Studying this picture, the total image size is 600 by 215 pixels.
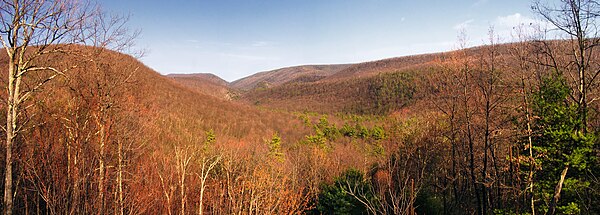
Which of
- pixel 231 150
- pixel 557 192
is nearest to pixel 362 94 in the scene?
pixel 231 150

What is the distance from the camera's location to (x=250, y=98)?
563 feet

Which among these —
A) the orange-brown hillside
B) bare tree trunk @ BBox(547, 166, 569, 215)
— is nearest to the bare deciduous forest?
bare tree trunk @ BBox(547, 166, 569, 215)

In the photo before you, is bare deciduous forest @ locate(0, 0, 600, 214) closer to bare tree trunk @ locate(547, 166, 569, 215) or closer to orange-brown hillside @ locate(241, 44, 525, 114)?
bare tree trunk @ locate(547, 166, 569, 215)

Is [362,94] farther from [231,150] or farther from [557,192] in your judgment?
[557,192]

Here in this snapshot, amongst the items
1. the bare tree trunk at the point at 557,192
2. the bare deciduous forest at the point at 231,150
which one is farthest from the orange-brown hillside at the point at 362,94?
the bare tree trunk at the point at 557,192

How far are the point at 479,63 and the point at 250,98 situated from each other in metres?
161

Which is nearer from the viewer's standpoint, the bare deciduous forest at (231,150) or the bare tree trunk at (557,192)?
the bare deciduous forest at (231,150)

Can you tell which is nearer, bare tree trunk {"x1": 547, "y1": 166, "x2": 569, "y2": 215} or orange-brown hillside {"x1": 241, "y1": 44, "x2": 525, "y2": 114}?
bare tree trunk {"x1": 547, "y1": 166, "x2": 569, "y2": 215}

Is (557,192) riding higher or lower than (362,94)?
higher

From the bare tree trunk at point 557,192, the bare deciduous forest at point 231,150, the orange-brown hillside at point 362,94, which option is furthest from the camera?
the orange-brown hillside at point 362,94

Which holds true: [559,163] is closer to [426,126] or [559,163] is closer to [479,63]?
[479,63]

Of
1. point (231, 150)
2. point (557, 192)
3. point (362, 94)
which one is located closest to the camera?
point (557, 192)

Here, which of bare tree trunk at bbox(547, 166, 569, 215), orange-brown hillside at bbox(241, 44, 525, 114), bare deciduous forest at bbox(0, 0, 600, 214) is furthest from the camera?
orange-brown hillside at bbox(241, 44, 525, 114)

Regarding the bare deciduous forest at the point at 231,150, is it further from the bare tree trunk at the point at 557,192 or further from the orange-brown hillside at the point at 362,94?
the orange-brown hillside at the point at 362,94
